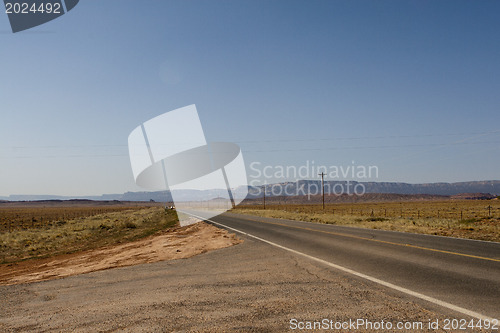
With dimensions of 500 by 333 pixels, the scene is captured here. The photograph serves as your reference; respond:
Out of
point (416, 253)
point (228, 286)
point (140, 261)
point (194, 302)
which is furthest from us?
point (140, 261)

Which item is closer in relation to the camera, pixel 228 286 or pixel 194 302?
pixel 194 302

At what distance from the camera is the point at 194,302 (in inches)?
213

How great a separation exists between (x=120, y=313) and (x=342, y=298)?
3.61m

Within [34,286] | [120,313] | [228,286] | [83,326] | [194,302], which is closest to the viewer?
[83,326]

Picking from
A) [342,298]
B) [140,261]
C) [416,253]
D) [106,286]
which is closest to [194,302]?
[342,298]

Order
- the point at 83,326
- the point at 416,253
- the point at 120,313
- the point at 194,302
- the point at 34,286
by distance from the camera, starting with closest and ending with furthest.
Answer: the point at 83,326
the point at 120,313
the point at 194,302
the point at 34,286
the point at 416,253

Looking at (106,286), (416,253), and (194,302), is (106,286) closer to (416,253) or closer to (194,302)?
(194,302)

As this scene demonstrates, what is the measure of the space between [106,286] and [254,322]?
463 cm

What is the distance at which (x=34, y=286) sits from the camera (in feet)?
28.0

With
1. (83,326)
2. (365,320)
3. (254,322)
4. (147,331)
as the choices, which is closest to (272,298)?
(254,322)

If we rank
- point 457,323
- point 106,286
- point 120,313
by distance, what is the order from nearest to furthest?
1. point 457,323
2. point 120,313
3. point 106,286

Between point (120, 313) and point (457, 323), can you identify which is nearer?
point (457, 323)

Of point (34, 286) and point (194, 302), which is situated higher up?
point (194, 302)

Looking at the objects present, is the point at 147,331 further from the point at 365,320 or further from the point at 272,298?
the point at 365,320
